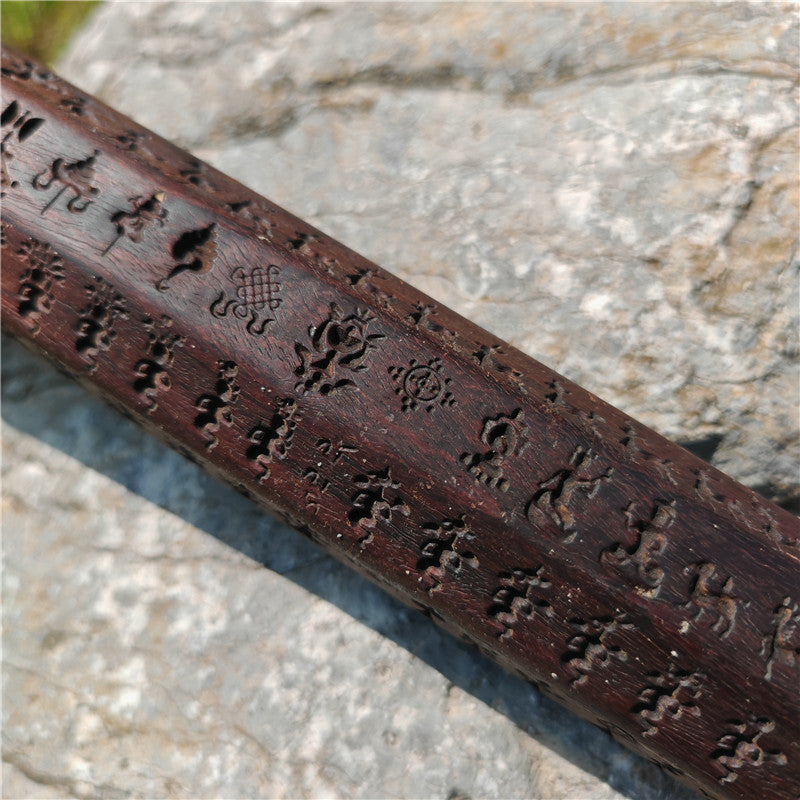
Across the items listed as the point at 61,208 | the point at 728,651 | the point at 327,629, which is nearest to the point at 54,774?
the point at 327,629

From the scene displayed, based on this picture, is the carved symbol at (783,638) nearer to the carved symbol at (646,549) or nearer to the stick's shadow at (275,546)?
the carved symbol at (646,549)

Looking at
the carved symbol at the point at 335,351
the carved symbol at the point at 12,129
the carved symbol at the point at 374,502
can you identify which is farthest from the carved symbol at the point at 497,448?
the carved symbol at the point at 12,129

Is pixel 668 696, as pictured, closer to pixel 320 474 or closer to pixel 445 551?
pixel 445 551

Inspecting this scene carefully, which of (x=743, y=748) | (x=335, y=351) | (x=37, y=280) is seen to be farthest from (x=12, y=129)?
(x=743, y=748)

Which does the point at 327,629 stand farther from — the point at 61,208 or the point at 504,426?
the point at 61,208

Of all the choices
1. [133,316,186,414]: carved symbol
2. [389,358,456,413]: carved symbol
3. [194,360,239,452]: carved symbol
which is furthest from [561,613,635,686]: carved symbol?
[133,316,186,414]: carved symbol
